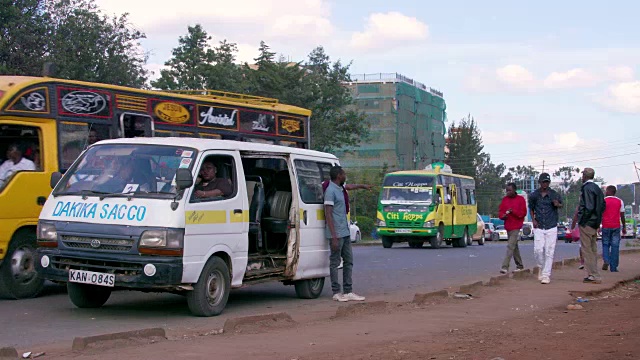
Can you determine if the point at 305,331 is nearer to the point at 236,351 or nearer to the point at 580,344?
the point at 236,351

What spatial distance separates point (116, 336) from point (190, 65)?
42970 mm

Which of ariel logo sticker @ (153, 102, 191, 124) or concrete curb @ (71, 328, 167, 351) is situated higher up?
ariel logo sticker @ (153, 102, 191, 124)

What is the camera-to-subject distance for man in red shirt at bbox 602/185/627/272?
1892 centimetres

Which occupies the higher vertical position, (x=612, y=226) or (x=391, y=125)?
(x=391, y=125)

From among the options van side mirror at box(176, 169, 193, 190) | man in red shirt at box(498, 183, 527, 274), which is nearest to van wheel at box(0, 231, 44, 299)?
van side mirror at box(176, 169, 193, 190)

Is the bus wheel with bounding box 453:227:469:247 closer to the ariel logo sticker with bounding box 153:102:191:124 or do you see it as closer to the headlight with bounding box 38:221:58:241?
the ariel logo sticker with bounding box 153:102:191:124

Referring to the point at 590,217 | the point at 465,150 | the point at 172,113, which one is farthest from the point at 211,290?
the point at 465,150

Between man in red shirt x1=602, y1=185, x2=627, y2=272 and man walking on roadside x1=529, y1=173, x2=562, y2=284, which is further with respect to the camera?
man in red shirt x1=602, y1=185, x2=627, y2=272

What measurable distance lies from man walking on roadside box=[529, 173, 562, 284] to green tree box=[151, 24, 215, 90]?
34.7 metres

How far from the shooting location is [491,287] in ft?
49.0

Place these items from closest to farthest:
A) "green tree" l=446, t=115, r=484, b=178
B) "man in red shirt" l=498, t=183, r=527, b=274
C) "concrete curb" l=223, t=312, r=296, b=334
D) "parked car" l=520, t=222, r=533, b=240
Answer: "concrete curb" l=223, t=312, r=296, b=334, "man in red shirt" l=498, t=183, r=527, b=274, "parked car" l=520, t=222, r=533, b=240, "green tree" l=446, t=115, r=484, b=178

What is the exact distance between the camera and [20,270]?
40.9 ft

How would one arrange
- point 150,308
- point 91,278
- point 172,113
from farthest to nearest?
point 172,113
point 150,308
point 91,278

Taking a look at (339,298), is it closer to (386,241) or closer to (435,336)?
(435,336)
